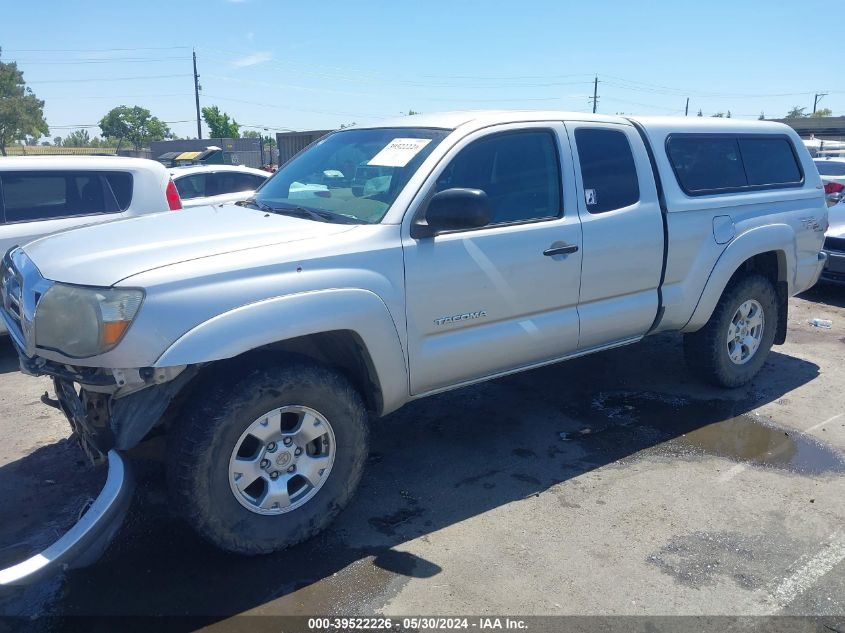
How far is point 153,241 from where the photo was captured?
323 cm

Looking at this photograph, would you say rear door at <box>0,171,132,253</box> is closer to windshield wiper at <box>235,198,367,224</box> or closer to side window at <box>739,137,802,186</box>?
windshield wiper at <box>235,198,367,224</box>

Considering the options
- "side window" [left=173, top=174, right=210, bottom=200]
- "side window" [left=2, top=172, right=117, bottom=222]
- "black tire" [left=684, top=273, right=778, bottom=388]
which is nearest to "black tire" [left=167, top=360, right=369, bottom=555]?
"black tire" [left=684, top=273, right=778, bottom=388]

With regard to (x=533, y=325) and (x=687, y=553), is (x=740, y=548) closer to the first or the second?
(x=687, y=553)

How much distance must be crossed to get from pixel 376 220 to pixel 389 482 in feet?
5.05

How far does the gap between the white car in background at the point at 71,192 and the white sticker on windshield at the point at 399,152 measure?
373cm

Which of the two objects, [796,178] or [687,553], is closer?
[687,553]

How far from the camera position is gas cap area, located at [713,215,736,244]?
4933 millimetres

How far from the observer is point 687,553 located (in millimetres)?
3408

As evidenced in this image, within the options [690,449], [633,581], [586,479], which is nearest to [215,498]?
[633,581]

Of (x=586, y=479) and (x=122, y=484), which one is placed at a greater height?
(x=122, y=484)

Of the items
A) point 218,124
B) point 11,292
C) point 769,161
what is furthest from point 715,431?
point 218,124

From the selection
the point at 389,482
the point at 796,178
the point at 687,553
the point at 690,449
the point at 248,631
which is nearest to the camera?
the point at 248,631

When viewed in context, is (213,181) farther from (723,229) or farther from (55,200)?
(723,229)

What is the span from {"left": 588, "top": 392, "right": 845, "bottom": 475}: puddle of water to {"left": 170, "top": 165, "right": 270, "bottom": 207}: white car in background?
6983 mm
